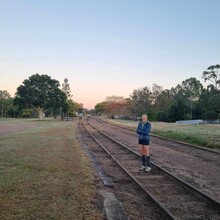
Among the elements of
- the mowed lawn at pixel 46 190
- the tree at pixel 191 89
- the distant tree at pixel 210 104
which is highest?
the tree at pixel 191 89

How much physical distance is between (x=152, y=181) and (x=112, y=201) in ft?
9.29

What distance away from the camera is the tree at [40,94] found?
83.2 m

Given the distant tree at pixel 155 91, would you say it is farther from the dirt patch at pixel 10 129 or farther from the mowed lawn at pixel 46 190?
the mowed lawn at pixel 46 190

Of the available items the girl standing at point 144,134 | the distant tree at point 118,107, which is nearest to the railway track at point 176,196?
the girl standing at point 144,134

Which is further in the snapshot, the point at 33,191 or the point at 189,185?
the point at 189,185

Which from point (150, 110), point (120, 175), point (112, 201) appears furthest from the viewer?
point (150, 110)

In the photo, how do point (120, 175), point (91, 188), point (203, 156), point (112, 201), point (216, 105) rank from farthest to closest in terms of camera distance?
1. point (216, 105)
2. point (203, 156)
3. point (120, 175)
4. point (91, 188)
5. point (112, 201)

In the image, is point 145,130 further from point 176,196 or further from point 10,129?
point 10,129

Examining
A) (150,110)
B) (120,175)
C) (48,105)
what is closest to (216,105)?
(150,110)

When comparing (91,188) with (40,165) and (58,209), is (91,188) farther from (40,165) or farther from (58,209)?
(40,165)

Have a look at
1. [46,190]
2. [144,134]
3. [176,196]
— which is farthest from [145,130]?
[46,190]

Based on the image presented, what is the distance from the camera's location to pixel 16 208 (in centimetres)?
667

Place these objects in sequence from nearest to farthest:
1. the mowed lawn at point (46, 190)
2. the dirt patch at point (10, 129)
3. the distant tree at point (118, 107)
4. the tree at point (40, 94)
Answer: the mowed lawn at point (46, 190) < the dirt patch at point (10, 129) < the tree at point (40, 94) < the distant tree at point (118, 107)

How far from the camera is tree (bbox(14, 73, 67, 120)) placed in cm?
8325
